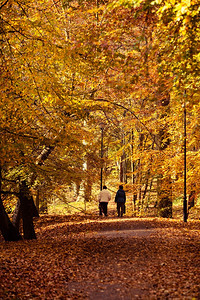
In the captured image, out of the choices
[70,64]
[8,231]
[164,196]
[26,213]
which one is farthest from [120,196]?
[70,64]

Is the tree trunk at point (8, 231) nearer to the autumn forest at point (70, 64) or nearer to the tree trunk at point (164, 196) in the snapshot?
the autumn forest at point (70, 64)

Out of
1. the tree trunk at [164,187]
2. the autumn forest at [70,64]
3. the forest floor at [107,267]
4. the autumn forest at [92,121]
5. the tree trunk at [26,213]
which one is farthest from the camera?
the tree trunk at [164,187]

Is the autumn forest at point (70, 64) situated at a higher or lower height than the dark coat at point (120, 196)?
higher

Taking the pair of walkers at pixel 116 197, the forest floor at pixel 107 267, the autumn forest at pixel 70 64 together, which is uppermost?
the autumn forest at pixel 70 64

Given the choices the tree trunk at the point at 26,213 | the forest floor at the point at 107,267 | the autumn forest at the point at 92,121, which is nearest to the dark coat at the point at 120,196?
the autumn forest at the point at 92,121

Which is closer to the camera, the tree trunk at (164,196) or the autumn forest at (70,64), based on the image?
the autumn forest at (70,64)

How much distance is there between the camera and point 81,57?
11312mm

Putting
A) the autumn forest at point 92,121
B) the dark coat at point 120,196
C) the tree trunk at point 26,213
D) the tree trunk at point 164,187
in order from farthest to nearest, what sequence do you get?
1. the dark coat at point 120,196
2. the tree trunk at point 164,187
3. the tree trunk at point 26,213
4. the autumn forest at point 92,121

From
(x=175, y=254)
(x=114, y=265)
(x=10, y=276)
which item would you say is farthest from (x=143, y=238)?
(x=10, y=276)

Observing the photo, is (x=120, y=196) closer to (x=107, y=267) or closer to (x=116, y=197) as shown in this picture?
(x=116, y=197)

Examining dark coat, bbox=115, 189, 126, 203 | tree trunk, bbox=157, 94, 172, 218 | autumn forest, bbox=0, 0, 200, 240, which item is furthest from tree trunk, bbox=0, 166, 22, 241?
tree trunk, bbox=157, 94, 172, 218

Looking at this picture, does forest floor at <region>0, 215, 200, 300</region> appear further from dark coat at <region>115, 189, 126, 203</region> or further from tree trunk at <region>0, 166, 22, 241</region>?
dark coat at <region>115, 189, 126, 203</region>

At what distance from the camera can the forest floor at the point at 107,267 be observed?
20.6 feet

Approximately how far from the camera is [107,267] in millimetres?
8188
